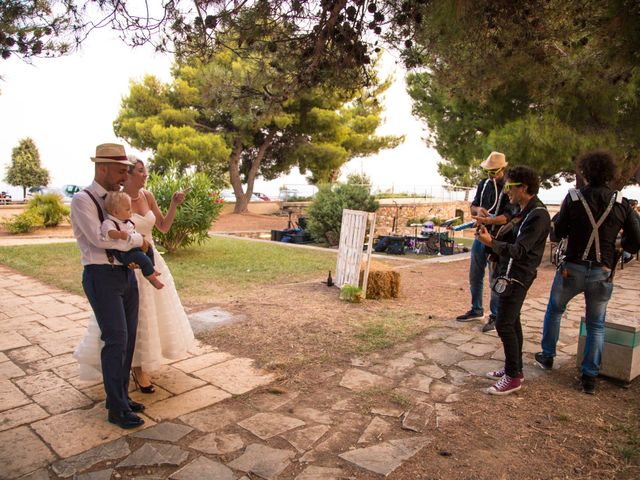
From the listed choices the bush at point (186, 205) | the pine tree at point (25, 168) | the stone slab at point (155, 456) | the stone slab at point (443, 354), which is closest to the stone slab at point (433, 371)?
the stone slab at point (443, 354)

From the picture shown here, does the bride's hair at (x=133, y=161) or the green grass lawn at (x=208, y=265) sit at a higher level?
the bride's hair at (x=133, y=161)

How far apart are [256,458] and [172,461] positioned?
46 centimetres

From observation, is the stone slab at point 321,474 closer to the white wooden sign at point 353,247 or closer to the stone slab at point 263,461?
the stone slab at point 263,461

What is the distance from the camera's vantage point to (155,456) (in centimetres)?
270

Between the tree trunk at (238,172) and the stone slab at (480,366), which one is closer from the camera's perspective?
the stone slab at (480,366)

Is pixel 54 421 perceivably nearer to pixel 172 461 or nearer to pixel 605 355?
pixel 172 461

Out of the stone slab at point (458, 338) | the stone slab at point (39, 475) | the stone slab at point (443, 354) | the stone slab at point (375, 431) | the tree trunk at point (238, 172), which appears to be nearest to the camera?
the stone slab at point (39, 475)

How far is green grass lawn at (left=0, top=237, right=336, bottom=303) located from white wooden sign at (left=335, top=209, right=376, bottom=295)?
4.50 ft

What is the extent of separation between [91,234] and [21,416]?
55.7 inches

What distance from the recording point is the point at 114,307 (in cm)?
285

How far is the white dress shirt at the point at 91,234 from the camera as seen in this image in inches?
108

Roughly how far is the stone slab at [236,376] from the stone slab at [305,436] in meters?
0.73

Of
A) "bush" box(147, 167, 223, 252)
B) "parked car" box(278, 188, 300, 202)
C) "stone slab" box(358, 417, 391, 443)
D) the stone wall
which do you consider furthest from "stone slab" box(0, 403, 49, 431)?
"parked car" box(278, 188, 300, 202)

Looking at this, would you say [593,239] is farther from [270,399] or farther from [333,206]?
[333,206]
